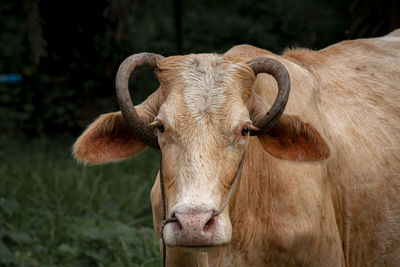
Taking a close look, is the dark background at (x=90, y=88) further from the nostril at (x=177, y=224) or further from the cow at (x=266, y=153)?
the nostril at (x=177, y=224)

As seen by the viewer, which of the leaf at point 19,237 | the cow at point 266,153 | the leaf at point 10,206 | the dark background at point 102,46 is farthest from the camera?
the dark background at point 102,46

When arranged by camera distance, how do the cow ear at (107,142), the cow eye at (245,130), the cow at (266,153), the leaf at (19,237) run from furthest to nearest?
the leaf at (19,237), the cow ear at (107,142), the cow eye at (245,130), the cow at (266,153)

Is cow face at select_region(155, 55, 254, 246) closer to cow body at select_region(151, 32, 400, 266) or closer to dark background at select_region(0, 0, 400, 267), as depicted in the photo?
cow body at select_region(151, 32, 400, 266)

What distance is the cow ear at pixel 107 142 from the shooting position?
3.89m

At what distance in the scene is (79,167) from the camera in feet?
26.5

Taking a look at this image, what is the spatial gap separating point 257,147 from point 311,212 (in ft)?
1.79

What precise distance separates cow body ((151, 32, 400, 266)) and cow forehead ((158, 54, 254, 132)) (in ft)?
1.19

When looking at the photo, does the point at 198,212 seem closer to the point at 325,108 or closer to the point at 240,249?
the point at 240,249

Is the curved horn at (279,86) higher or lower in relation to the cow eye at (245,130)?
Result: higher

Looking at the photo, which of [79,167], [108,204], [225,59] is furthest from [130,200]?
[225,59]

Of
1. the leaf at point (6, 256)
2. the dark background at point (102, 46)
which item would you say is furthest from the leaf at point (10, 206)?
the dark background at point (102, 46)

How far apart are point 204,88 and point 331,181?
1283mm

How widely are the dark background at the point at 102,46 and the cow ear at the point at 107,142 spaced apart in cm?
464

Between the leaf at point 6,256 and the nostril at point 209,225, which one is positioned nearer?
the nostril at point 209,225
